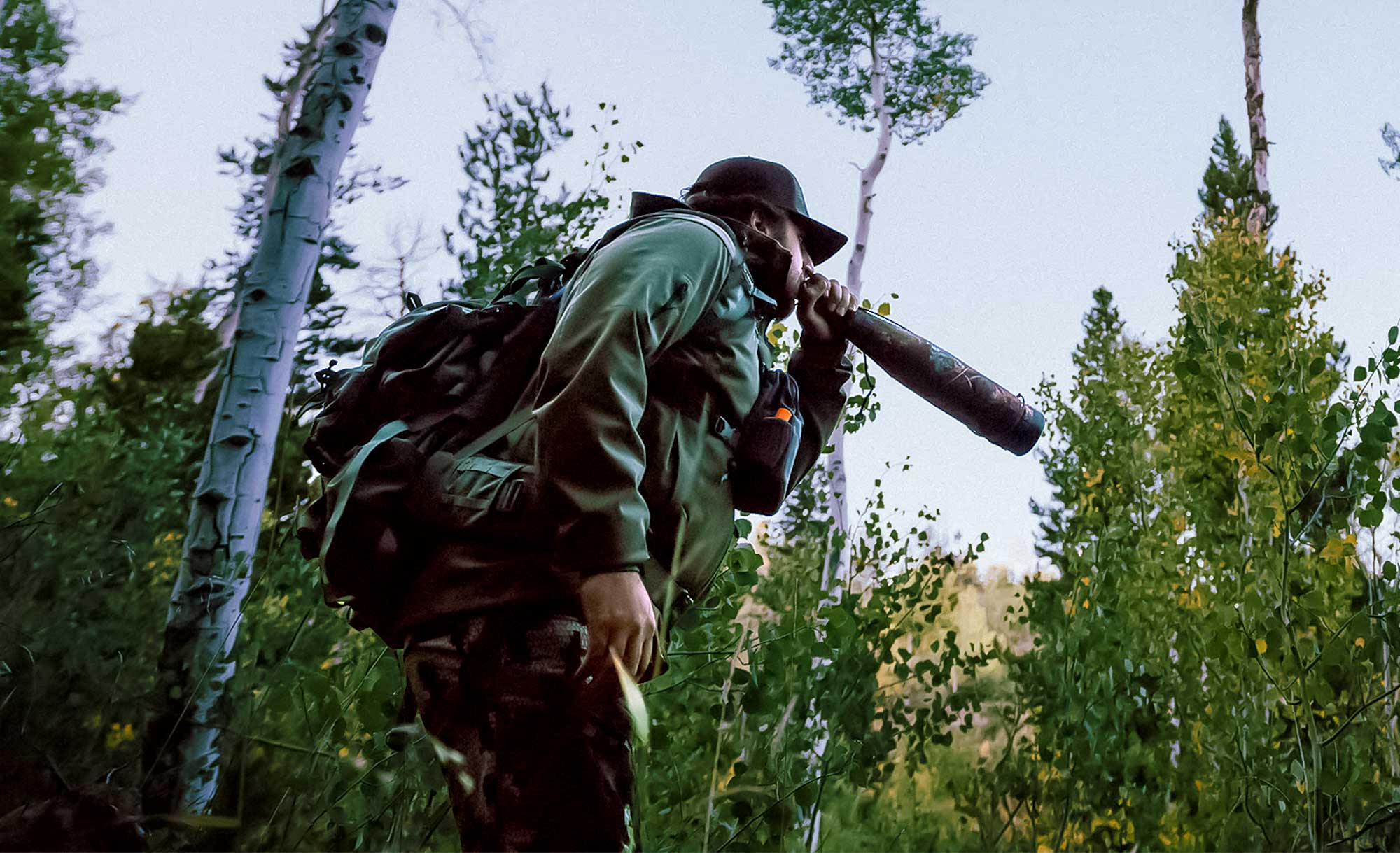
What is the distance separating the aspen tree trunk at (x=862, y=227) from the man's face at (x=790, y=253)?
6253mm

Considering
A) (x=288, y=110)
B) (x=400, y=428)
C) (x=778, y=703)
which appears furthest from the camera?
(x=288, y=110)

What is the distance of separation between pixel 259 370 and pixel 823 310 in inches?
88.8

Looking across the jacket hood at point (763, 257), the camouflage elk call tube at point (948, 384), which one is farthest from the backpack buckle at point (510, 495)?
the camouflage elk call tube at point (948, 384)

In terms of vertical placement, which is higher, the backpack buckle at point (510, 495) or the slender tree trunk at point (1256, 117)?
the slender tree trunk at point (1256, 117)

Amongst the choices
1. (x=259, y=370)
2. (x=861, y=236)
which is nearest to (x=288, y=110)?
(x=259, y=370)

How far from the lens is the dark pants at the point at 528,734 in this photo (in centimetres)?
119

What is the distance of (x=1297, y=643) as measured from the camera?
106 inches

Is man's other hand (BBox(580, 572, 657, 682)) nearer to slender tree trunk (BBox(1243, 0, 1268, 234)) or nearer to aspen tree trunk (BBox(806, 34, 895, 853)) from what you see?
aspen tree trunk (BBox(806, 34, 895, 853))

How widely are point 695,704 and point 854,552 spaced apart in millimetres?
1572

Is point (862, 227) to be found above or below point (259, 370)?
above

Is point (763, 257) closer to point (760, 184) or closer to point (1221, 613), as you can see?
point (760, 184)

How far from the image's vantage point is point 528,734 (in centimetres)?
122

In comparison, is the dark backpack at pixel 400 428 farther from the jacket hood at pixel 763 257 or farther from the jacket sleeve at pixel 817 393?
the jacket sleeve at pixel 817 393

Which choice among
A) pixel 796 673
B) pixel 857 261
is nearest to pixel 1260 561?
pixel 796 673
